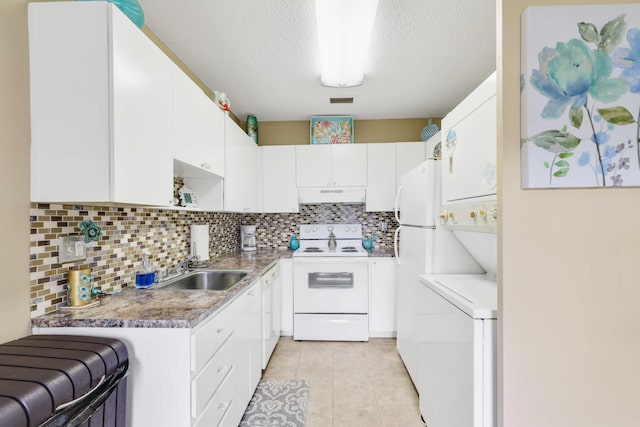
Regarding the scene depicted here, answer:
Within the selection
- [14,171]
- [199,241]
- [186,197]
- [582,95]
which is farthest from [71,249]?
[582,95]

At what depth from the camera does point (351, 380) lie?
7.43 feet

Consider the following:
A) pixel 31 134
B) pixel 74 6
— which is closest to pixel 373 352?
pixel 31 134

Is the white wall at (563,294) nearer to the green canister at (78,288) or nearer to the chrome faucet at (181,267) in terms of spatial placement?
the green canister at (78,288)

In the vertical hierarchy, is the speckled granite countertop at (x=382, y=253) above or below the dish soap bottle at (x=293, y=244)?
below

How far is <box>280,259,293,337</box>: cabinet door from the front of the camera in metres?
2.99

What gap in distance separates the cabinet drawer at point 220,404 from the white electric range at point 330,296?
1414mm

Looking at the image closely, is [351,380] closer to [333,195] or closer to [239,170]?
[333,195]

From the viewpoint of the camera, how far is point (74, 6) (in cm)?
106

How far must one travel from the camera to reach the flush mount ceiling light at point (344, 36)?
145cm

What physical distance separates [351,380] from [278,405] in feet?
2.01

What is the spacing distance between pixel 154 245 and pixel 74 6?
1272 mm

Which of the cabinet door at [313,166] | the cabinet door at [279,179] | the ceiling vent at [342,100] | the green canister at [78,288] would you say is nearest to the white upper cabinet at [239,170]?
the cabinet door at [279,179]

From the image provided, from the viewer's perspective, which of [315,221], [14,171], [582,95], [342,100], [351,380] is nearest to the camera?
[582,95]

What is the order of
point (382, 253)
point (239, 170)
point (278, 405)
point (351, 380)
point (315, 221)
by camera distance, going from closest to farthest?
A: point (278, 405)
point (351, 380)
point (239, 170)
point (382, 253)
point (315, 221)
